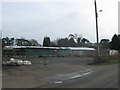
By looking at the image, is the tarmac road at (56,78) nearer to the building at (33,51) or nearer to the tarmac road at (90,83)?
the tarmac road at (90,83)

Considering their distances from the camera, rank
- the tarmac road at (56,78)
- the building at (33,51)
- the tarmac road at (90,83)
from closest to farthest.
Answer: the tarmac road at (90,83), the tarmac road at (56,78), the building at (33,51)

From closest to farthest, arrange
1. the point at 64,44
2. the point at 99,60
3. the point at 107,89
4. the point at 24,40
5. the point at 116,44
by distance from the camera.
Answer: the point at 107,89, the point at 99,60, the point at 116,44, the point at 24,40, the point at 64,44

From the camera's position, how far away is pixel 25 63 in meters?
30.3

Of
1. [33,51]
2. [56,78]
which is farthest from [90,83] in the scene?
[33,51]

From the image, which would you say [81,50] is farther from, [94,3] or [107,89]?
[107,89]

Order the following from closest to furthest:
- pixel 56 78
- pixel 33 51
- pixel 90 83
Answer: pixel 90 83
pixel 56 78
pixel 33 51

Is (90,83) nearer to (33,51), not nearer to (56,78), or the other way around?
(56,78)

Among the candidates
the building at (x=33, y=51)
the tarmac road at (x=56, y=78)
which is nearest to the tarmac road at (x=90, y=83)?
the tarmac road at (x=56, y=78)

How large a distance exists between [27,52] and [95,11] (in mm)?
40477

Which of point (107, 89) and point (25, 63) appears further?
point (25, 63)

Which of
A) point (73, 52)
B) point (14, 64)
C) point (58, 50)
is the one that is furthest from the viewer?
point (73, 52)

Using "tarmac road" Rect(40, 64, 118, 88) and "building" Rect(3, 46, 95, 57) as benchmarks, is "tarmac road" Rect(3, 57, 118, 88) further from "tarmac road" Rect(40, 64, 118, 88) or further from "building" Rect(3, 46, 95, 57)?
"building" Rect(3, 46, 95, 57)

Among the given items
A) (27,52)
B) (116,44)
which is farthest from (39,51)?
(116,44)

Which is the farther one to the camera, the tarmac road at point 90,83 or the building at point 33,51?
the building at point 33,51
